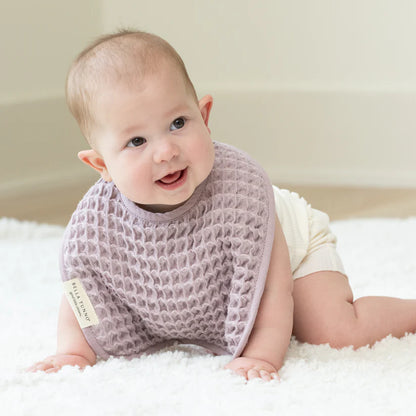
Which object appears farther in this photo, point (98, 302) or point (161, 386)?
point (98, 302)

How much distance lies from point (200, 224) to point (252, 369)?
192 mm

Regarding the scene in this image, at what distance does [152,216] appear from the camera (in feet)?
3.21

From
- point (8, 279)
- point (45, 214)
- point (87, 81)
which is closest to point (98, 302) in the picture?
point (87, 81)

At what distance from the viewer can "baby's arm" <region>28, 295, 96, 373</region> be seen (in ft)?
3.18

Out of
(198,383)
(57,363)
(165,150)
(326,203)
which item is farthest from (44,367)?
(326,203)

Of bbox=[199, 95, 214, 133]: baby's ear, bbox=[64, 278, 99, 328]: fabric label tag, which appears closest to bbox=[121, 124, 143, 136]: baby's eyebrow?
bbox=[199, 95, 214, 133]: baby's ear

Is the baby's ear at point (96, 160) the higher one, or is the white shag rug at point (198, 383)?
the baby's ear at point (96, 160)

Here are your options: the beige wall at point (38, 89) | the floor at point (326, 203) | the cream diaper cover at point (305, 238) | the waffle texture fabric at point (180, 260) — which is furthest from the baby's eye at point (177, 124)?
the beige wall at point (38, 89)

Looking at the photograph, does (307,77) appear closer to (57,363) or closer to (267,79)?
(267,79)

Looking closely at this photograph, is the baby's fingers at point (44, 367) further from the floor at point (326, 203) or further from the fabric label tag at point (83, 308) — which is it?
the floor at point (326, 203)

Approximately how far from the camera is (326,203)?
6.81 feet

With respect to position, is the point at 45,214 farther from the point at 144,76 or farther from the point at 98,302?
the point at 144,76

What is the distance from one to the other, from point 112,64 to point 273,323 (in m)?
0.37

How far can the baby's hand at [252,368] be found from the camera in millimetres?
896
